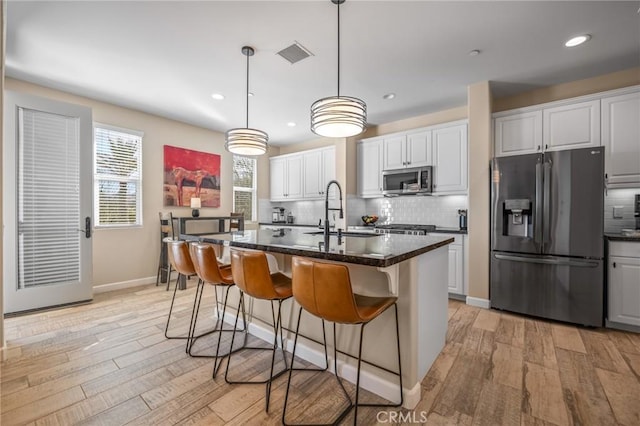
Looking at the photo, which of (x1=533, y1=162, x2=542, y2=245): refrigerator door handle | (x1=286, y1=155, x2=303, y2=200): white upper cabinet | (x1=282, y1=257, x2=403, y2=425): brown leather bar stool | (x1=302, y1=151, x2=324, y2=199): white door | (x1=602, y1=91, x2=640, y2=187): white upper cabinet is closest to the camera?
(x1=282, y1=257, x2=403, y2=425): brown leather bar stool

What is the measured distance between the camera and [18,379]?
197cm

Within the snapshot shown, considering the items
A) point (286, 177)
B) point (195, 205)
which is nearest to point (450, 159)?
point (286, 177)

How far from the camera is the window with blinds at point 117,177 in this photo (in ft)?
13.0

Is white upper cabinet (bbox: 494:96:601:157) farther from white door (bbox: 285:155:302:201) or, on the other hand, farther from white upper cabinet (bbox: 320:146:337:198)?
white door (bbox: 285:155:302:201)

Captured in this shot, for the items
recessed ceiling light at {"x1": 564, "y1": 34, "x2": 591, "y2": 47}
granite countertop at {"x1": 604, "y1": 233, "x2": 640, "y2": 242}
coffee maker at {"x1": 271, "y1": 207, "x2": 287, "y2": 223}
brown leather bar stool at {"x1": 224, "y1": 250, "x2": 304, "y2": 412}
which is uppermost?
recessed ceiling light at {"x1": 564, "y1": 34, "x2": 591, "y2": 47}

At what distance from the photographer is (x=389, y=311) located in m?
1.79

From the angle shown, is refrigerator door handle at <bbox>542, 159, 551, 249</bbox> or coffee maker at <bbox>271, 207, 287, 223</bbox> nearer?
refrigerator door handle at <bbox>542, 159, 551, 249</bbox>

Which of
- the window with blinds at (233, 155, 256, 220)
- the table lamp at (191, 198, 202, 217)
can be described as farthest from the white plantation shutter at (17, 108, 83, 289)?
the window with blinds at (233, 155, 256, 220)

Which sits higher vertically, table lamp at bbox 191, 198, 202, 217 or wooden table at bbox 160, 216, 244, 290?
table lamp at bbox 191, 198, 202, 217

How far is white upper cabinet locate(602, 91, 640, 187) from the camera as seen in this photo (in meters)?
2.90

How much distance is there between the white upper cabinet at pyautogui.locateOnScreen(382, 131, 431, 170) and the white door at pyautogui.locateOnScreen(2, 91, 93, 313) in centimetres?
414

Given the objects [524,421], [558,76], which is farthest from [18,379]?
[558,76]

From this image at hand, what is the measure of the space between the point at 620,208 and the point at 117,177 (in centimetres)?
639

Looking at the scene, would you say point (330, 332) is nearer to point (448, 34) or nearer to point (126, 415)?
point (126, 415)
